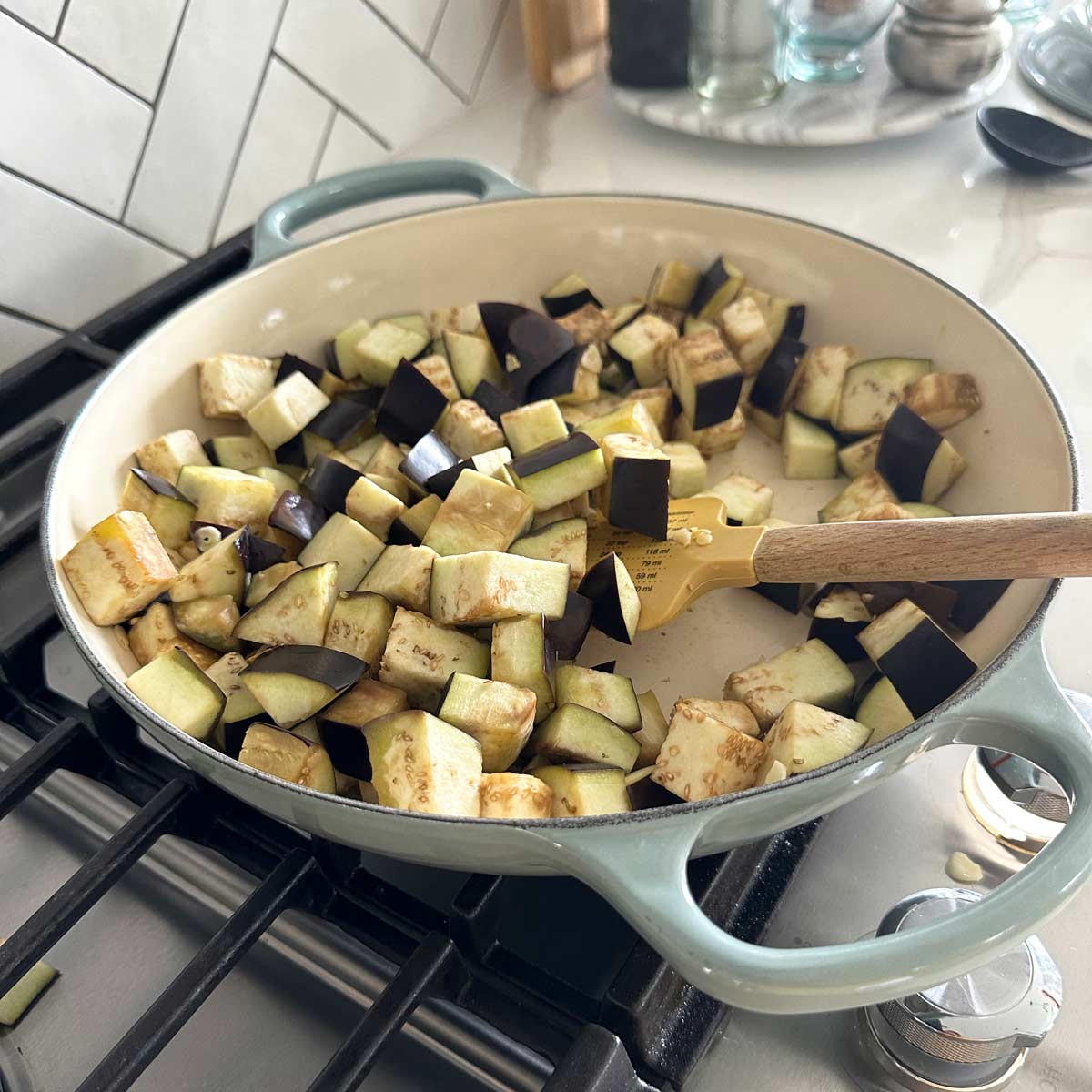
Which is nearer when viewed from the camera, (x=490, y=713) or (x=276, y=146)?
(x=490, y=713)

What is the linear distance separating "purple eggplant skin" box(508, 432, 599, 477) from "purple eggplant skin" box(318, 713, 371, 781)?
0.26 metres

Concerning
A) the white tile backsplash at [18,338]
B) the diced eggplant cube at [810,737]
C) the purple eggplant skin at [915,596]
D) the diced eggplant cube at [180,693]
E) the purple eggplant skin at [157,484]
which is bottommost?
the white tile backsplash at [18,338]

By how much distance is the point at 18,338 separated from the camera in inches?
40.8

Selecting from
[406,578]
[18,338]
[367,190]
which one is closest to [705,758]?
[406,578]

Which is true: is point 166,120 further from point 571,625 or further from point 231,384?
point 571,625

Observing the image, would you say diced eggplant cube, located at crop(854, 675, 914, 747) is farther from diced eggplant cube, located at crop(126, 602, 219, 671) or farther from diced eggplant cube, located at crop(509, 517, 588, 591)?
diced eggplant cube, located at crop(126, 602, 219, 671)

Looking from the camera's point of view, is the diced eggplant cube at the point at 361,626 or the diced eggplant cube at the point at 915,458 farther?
the diced eggplant cube at the point at 915,458

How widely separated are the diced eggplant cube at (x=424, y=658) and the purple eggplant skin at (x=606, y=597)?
0.31 ft

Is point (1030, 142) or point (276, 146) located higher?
point (1030, 142)

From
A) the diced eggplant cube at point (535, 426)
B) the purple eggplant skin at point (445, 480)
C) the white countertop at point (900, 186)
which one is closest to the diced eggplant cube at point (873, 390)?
the white countertop at point (900, 186)

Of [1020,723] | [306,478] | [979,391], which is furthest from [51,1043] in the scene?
[979,391]

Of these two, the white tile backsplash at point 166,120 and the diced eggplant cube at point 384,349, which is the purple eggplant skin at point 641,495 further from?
the white tile backsplash at point 166,120

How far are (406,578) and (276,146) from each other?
2.32ft

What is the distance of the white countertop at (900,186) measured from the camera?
1.17 metres
